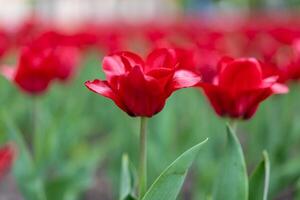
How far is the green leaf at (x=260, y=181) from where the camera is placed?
1.13 meters

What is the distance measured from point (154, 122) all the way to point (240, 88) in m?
1.15

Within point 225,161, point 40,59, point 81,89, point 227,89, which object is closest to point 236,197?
point 225,161

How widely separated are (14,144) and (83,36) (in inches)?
68.5

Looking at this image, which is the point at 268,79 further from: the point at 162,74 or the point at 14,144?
the point at 14,144

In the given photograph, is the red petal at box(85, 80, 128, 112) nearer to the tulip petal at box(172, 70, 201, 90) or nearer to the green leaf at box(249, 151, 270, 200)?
the tulip petal at box(172, 70, 201, 90)

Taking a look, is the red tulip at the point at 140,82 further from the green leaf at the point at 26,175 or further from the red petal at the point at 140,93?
the green leaf at the point at 26,175

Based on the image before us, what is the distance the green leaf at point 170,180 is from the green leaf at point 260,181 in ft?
0.52

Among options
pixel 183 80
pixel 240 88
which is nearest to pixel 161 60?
pixel 183 80

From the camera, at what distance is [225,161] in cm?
116

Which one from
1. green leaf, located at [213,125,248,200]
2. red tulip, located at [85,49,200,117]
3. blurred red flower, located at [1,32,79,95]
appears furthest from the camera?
blurred red flower, located at [1,32,79,95]

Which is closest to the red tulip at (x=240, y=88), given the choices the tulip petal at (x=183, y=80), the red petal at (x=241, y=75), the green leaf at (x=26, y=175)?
the red petal at (x=241, y=75)

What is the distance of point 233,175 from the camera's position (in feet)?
3.75

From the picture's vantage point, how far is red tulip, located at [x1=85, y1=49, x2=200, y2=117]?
101cm


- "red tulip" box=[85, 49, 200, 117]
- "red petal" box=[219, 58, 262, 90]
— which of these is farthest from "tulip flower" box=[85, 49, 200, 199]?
"red petal" box=[219, 58, 262, 90]
